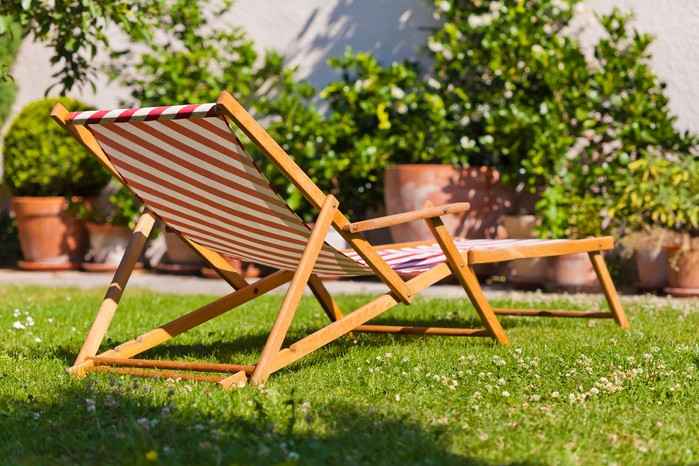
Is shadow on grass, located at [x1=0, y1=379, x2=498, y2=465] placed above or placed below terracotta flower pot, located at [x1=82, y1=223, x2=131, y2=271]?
above

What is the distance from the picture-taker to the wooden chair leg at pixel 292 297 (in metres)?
3.00

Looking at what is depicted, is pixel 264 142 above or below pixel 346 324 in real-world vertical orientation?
above

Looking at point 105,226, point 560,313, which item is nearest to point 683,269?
A: point 560,313

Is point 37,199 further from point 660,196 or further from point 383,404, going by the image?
point 383,404

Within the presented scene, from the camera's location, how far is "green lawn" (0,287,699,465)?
2326mm

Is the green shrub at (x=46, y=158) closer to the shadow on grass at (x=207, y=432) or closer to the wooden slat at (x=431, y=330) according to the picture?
the wooden slat at (x=431, y=330)

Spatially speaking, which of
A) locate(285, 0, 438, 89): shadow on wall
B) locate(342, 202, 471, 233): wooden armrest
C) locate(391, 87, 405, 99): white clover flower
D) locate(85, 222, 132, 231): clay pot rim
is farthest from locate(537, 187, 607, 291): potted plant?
locate(85, 222, 132, 231): clay pot rim

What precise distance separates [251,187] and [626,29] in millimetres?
4659

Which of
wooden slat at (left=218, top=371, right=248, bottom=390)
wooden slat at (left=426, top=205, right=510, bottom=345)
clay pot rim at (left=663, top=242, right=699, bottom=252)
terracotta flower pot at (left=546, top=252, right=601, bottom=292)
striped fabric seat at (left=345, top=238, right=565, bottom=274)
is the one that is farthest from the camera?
terracotta flower pot at (left=546, top=252, right=601, bottom=292)

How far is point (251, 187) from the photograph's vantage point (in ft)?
10.5

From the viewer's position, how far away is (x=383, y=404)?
112 inches

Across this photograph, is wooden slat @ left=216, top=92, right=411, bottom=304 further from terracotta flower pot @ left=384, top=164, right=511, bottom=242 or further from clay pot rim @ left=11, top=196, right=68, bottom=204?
clay pot rim @ left=11, top=196, right=68, bottom=204

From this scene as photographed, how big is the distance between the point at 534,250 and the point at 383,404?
1413 mm

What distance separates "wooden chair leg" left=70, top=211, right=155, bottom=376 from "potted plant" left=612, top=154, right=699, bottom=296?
11.9 ft
